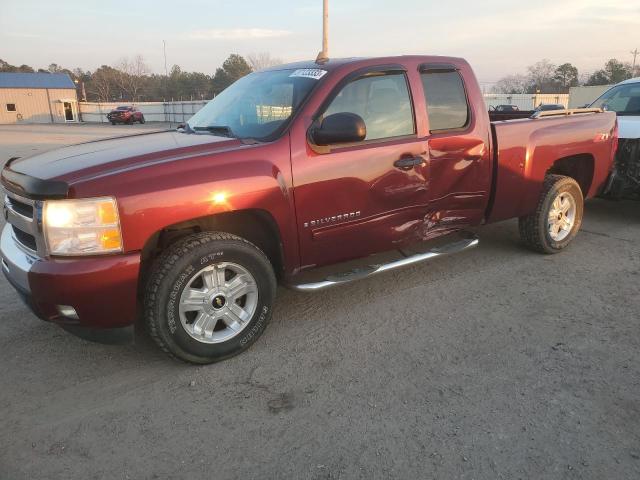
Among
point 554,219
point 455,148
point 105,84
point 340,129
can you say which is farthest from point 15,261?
point 105,84

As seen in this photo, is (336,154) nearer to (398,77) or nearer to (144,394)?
(398,77)

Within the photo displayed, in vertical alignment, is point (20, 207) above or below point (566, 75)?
below

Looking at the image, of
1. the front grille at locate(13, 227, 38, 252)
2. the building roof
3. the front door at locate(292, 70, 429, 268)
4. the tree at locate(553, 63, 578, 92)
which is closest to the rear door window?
the front door at locate(292, 70, 429, 268)

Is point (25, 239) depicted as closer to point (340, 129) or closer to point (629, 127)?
point (340, 129)

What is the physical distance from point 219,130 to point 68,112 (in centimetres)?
5735

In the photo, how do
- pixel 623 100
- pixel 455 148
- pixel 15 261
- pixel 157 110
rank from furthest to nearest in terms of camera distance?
pixel 157 110
pixel 623 100
pixel 455 148
pixel 15 261

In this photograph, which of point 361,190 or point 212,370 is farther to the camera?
point 361,190

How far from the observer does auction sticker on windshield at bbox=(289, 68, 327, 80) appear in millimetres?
3537

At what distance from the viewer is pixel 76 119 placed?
174ft

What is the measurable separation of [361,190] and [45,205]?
6.46 feet

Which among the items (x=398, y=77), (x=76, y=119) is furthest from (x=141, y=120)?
(x=398, y=77)

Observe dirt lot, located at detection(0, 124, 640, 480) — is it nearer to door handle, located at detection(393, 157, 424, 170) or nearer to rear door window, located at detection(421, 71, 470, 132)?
door handle, located at detection(393, 157, 424, 170)

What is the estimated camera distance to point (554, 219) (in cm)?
505

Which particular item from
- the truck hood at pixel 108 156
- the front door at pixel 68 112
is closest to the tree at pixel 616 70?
the front door at pixel 68 112
